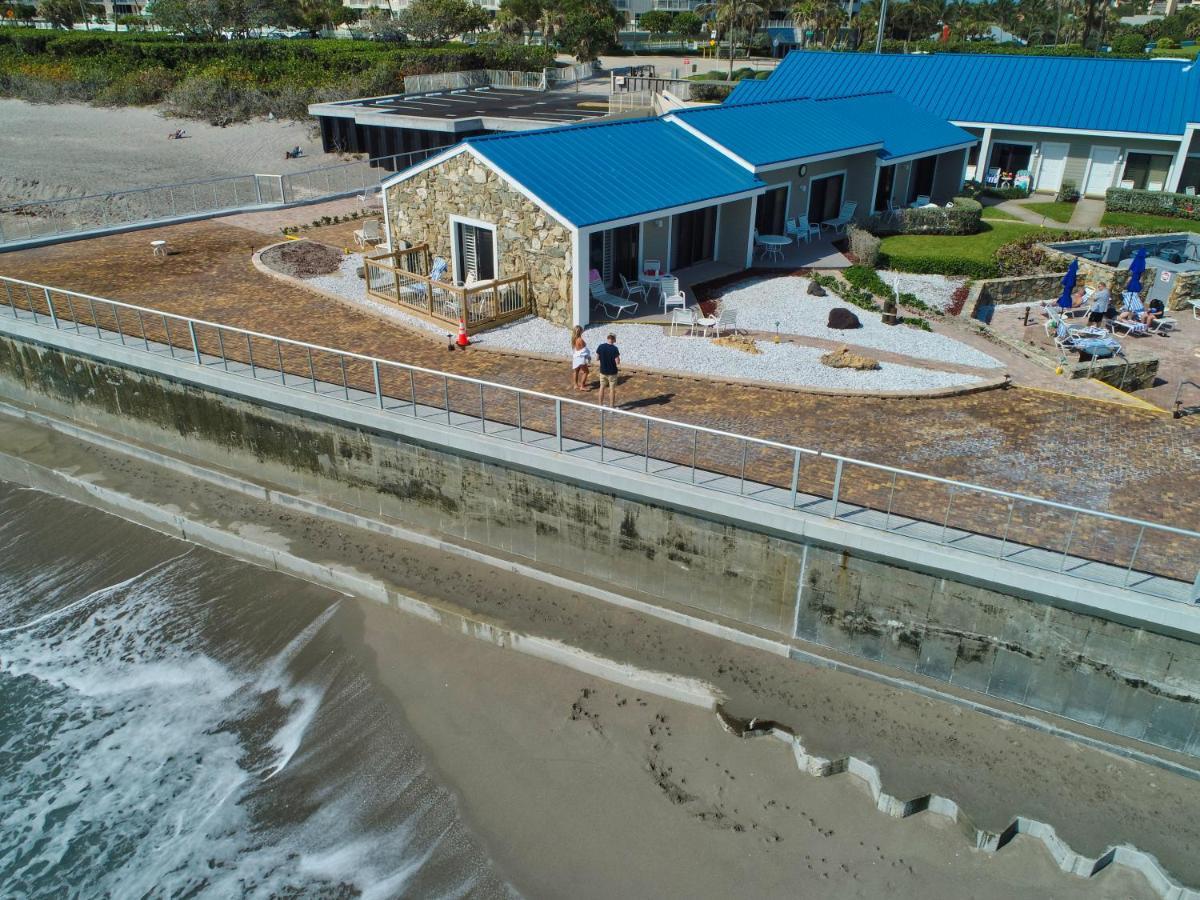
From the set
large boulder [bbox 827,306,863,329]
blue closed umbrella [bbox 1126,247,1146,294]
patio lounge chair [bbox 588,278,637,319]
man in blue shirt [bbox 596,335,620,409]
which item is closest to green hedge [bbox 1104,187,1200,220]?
blue closed umbrella [bbox 1126,247,1146,294]

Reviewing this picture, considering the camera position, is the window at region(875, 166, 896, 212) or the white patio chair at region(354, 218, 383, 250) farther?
the window at region(875, 166, 896, 212)

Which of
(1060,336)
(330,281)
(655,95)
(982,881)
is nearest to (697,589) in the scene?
(982,881)

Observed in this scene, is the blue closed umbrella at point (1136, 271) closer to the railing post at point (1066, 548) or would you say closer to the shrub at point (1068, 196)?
the railing post at point (1066, 548)

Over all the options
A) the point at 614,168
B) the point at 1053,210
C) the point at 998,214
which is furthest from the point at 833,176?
the point at 1053,210

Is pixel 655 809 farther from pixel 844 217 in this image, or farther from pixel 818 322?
pixel 844 217

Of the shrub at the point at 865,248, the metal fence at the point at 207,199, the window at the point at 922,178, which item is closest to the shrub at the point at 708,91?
the metal fence at the point at 207,199

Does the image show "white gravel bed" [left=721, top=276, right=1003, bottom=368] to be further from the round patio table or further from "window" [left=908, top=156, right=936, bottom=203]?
"window" [left=908, top=156, right=936, bottom=203]

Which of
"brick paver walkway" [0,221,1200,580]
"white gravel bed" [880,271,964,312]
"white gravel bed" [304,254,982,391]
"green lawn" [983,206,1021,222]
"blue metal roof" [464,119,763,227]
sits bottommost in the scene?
"brick paver walkway" [0,221,1200,580]

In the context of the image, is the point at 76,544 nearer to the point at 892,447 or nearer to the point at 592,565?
the point at 592,565
